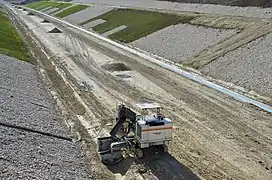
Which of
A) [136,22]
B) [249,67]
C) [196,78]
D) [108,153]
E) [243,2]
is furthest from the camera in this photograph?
[136,22]

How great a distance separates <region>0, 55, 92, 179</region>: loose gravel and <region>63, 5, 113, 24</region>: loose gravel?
251 ft

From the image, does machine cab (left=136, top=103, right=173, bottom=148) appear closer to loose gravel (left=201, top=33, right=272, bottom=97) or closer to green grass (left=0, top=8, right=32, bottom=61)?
loose gravel (left=201, top=33, right=272, bottom=97)

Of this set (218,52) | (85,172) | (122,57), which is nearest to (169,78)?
(218,52)

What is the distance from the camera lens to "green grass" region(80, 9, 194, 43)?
63.9 metres

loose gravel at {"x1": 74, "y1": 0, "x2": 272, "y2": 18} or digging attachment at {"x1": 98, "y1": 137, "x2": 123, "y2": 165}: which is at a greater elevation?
loose gravel at {"x1": 74, "y1": 0, "x2": 272, "y2": 18}

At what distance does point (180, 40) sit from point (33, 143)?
126 ft

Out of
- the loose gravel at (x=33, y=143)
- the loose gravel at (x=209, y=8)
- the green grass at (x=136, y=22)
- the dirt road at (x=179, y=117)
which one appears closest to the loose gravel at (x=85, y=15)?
the loose gravel at (x=209, y=8)

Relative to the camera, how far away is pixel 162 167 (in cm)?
1873

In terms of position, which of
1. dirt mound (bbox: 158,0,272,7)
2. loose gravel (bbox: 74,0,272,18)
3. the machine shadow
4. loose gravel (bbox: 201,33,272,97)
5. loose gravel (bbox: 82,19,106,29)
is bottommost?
loose gravel (bbox: 82,19,106,29)

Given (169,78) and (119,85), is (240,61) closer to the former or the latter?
(169,78)

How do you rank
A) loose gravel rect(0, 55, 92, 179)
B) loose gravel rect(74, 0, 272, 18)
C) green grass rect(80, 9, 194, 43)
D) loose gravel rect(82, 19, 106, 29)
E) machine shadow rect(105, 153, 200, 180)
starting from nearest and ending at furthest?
loose gravel rect(0, 55, 92, 179) → machine shadow rect(105, 153, 200, 180) → loose gravel rect(74, 0, 272, 18) → green grass rect(80, 9, 194, 43) → loose gravel rect(82, 19, 106, 29)

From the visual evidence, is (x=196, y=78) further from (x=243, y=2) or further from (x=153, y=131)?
(x=243, y=2)

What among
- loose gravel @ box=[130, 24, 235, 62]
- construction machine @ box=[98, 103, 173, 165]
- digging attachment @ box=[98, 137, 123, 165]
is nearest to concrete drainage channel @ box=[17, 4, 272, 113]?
loose gravel @ box=[130, 24, 235, 62]

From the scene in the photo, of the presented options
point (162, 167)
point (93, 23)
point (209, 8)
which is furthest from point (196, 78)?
point (93, 23)
